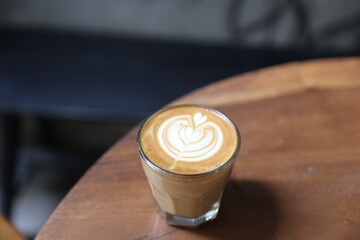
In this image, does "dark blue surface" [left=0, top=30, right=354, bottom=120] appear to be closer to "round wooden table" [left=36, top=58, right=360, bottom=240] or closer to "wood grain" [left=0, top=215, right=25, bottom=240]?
"round wooden table" [left=36, top=58, right=360, bottom=240]

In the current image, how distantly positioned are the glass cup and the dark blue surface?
711 millimetres

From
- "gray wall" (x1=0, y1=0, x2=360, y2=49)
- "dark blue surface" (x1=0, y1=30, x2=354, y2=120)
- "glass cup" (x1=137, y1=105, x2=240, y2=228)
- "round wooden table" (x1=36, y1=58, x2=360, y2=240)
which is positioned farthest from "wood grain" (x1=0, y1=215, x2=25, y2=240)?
"gray wall" (x1=0, y1=0, x2=360, y2=49)

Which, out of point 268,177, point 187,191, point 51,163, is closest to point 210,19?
point 51,163

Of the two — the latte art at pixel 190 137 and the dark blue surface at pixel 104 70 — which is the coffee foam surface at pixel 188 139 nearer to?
the latte art at pixel 190 137

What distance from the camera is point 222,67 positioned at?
5.15 ft

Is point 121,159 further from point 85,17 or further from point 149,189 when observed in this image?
point 85,17

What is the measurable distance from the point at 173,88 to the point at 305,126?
689 mm

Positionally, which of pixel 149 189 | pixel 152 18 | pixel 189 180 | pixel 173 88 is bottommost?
pixel 173 88

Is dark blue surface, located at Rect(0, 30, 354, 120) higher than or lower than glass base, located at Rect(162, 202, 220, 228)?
lower

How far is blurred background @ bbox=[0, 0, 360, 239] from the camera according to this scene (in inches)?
58.4

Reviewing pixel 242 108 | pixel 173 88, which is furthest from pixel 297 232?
pixel 173 88

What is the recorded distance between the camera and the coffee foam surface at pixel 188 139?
636 mm

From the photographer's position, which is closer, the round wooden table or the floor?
the round wooden table

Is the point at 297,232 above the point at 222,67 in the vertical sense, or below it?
above
